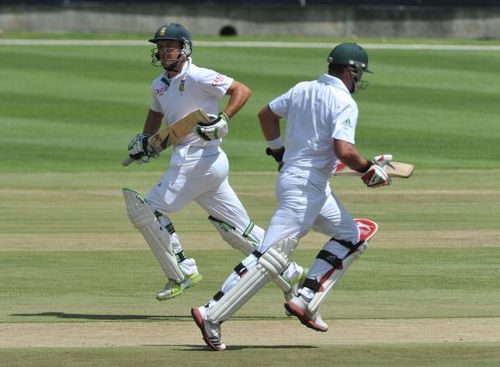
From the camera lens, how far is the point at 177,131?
408 inches

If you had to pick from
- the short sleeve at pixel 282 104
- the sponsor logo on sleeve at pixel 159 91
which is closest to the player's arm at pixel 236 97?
the sponsor logo on sleeve at pixel 159 91

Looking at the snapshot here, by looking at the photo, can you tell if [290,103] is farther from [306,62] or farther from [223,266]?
[306,62]

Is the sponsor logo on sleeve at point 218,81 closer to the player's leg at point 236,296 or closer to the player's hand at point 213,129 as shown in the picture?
the player's hand at point 213,129

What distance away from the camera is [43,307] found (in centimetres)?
1022

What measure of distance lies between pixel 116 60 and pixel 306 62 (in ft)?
13.8

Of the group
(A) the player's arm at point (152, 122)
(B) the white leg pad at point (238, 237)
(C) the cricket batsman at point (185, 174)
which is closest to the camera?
(C) the cricket batsman at point (185, 174)

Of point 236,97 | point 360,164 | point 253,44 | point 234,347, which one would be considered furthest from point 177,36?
point 253,44

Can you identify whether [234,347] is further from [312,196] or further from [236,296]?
[312,196]

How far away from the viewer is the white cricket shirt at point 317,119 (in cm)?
864

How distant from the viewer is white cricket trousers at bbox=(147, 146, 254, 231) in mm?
A: 10367

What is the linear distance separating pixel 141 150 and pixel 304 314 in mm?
2415

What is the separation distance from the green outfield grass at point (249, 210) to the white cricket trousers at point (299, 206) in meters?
0.67

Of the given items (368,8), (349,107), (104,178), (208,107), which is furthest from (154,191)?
(368,8)

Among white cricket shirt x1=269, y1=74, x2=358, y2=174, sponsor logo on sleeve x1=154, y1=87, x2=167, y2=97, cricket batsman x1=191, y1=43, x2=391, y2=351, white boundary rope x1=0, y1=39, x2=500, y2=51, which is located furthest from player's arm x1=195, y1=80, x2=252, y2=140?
white boundary rope x1=0, y1=39, x2=500, y2=51
